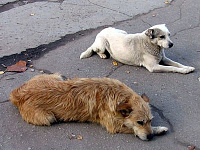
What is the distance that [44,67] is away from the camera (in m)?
6.35

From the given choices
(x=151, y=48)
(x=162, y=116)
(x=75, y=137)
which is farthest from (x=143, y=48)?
(x=75, y=137)

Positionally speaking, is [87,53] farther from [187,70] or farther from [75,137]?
[75,137]

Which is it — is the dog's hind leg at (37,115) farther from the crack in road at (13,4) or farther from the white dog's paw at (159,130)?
the crack in road at (13,4)

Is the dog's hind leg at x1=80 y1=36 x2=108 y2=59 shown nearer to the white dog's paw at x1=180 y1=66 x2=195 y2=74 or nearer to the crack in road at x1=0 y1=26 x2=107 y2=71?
the crack in road at x1=0 y1=26 x2=107 y2=71

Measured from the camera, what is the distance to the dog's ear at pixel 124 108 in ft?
14.9

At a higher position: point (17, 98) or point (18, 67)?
point (17, 98)

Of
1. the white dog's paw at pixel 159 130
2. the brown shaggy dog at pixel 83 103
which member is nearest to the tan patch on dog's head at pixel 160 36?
the brown shaggy dog at pixel 83 103

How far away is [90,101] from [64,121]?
0.49 m

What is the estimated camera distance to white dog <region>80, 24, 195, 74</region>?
6.21 metres

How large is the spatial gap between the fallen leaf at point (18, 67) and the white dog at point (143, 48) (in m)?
1.05

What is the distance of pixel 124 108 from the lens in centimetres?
455

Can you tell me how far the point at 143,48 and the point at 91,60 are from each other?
0.96 m

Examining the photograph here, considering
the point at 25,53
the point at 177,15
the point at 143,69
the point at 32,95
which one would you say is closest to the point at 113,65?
the point at 143,69

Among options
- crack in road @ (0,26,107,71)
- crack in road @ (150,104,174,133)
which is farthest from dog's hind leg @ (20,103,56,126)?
crack in road @ (0,26,107,71)
